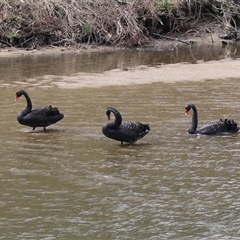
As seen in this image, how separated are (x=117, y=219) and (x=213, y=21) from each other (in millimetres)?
15854

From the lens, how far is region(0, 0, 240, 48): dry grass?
1972cm

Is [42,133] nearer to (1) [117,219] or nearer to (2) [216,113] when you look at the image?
(2) [216,113]

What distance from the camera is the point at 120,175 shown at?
8.13 m

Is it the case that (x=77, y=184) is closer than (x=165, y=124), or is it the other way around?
(x=77, y=184)

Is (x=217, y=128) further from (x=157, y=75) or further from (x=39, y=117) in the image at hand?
(x=157, y=75)

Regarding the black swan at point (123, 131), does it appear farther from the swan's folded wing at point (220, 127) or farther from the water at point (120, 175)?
the swan's folded wing at point (220, 127)

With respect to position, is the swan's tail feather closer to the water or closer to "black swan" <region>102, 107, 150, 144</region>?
the water

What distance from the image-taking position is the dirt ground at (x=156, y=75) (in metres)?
14.3

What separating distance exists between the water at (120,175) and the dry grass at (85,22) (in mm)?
7445

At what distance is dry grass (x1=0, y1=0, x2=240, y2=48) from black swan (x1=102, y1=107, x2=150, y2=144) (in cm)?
1029

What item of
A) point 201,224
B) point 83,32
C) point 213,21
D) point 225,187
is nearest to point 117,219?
point 201,224

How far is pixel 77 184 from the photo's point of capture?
779 cm

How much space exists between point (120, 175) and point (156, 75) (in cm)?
733

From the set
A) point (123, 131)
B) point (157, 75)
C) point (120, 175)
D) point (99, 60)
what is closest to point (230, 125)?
point (123, 131)
